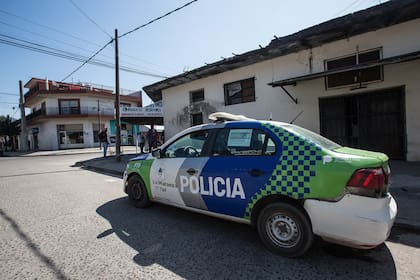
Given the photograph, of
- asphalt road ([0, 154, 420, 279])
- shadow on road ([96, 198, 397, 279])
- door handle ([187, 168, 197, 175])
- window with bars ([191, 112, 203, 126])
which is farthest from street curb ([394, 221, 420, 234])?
window with bars ([191, 112, 203, 126])

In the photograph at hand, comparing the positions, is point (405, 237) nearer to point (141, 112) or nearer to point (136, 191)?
point (136, 191)

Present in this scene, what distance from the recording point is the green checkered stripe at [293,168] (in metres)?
2.48

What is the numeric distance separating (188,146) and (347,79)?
7105mm

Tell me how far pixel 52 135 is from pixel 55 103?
13.5 ft

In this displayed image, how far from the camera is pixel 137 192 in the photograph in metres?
4.47

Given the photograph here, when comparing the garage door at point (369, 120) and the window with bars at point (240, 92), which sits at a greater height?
the window with bars at point (240, 92)

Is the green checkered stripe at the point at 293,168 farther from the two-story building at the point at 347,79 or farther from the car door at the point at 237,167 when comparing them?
the two-story building at the point at 347,79

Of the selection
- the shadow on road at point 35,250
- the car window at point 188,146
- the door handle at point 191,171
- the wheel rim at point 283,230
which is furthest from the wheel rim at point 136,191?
the wheel rim at point 283,230

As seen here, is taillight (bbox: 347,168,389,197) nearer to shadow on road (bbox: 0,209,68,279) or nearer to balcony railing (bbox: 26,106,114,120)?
shadow on road (bbox: 0,209,68,279)

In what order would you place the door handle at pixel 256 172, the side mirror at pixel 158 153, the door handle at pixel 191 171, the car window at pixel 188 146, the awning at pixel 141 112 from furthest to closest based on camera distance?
the awning at pixel 141 112, the side mirror at pixel 158 153, the car window at pixel 188 146, the door handle at pixel 191 171, the door handle at pixel 256 172

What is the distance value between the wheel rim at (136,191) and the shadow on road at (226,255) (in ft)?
2.40

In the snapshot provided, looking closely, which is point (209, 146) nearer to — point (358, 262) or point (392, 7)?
point (358, 262)

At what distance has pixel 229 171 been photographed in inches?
118

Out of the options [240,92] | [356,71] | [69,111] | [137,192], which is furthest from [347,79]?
[69,111]
